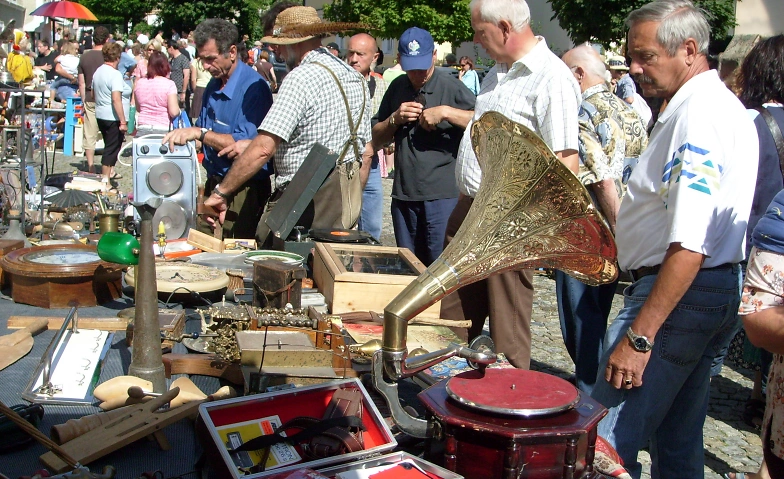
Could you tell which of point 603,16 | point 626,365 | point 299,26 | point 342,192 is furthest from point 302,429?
point 603,16

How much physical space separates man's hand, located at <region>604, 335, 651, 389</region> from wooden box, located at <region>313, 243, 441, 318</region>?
2.39 feet

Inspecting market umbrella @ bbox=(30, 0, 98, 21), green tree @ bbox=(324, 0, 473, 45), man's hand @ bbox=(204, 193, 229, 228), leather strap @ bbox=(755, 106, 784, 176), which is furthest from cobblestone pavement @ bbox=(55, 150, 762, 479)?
green tree @ bbox=(324, 0, 473, 45)

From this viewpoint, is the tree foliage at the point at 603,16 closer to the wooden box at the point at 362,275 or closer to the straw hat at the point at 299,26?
the straw hat at the point at 299,26

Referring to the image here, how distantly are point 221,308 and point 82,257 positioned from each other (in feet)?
2.84

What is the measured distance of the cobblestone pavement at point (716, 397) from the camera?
11.3ft

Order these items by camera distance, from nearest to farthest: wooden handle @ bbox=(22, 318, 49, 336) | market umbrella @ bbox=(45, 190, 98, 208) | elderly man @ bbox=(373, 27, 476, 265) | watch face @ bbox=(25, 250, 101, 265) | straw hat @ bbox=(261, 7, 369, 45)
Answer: wooden handle @ bbox=(22, 318, 49, 336) → watch face @ bbox=(25, 250, 101, 265) → straw hat @ bbox=(261, 7, 369, 45) → elderly man @ bbox=(373, 27, 476, 265) → market umbrella @ bbox=(45, 190, 98, 208)

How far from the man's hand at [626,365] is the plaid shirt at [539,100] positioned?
2.94 ft

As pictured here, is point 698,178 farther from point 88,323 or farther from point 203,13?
point 203,13

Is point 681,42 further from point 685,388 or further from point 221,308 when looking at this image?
point 221,308

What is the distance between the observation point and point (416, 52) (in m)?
4.44

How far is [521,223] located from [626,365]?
20.8 inches

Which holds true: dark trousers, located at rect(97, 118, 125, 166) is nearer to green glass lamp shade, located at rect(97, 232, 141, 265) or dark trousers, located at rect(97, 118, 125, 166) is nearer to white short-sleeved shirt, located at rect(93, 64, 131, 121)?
white short-sleeved shirt, located at rect(93, 64, 131, 121)

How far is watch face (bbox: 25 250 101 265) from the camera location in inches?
109

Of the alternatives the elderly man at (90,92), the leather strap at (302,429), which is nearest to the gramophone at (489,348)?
the leather strap at (302,429)
